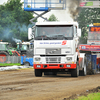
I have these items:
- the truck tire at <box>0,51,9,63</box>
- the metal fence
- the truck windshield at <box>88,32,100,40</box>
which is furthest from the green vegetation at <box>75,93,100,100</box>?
the metal fence

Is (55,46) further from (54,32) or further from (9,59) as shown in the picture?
(9,59)

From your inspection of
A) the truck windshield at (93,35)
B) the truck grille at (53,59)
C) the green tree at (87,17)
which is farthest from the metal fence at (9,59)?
the green tree at (87,17)

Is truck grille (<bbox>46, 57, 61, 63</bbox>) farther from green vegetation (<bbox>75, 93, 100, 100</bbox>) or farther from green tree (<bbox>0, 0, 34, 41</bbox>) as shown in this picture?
green tree (<bbox>0, 0, 34, 41</bbox>)

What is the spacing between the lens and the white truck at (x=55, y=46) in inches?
655

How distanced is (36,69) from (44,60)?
107 cm

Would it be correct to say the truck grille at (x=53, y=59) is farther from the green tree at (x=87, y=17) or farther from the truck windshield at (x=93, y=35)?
the green tree at (x=87, y=17)

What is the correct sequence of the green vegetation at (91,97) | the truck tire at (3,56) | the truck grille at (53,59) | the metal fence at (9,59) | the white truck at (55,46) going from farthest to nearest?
the metal fence at (9,59), the truck tire at (3,56), the truck grille at (53,59), the white truck at (55,46), the green vegetation at (91,97)

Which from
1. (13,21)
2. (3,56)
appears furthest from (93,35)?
(13,21)

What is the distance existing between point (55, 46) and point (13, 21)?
1880 inches

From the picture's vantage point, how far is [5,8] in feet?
225

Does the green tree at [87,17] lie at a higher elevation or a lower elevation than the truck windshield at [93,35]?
higher

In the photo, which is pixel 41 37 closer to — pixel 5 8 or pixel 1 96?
pixel 1 96

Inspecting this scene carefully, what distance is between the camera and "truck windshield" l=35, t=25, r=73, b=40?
16672 mm

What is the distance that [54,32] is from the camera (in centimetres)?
1678
